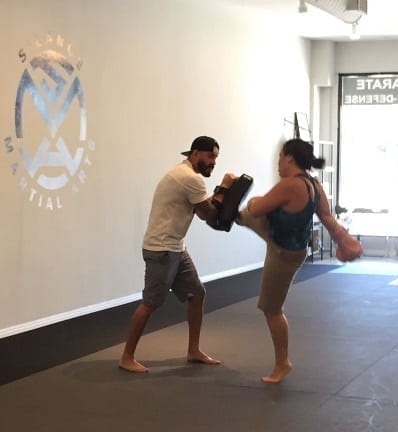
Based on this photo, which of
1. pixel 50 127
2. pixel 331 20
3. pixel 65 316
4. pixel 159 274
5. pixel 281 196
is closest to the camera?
pixel 281 196

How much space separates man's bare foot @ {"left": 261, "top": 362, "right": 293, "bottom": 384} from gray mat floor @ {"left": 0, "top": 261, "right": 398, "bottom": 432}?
0.04 meters

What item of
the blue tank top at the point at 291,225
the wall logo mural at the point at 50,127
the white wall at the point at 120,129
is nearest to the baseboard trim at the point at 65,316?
the white wall at the point at 120,129

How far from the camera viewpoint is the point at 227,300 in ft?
25.3

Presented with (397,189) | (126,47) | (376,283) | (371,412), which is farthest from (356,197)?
(371,412)

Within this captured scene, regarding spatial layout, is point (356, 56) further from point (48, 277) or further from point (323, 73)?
point (48, 277)

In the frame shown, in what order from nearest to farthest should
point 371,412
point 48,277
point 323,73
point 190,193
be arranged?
point 371,412, point 190,193, point 48,277, point 323,73

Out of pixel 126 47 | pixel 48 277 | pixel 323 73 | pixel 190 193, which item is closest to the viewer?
pixel 190 193

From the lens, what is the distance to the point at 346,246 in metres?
4.55

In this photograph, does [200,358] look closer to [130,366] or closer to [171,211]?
[130,366]

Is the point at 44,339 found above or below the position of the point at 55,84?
below

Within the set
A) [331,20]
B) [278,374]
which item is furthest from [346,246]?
[331,20]

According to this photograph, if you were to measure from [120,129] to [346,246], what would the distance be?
3.33 m

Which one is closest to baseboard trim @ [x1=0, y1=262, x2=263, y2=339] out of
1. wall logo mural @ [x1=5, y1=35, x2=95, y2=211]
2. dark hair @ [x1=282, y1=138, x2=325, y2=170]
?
wall logo mural @ [x1=5, y1=35, x2=95, y2=211]

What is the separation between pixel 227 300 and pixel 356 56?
5.71m
